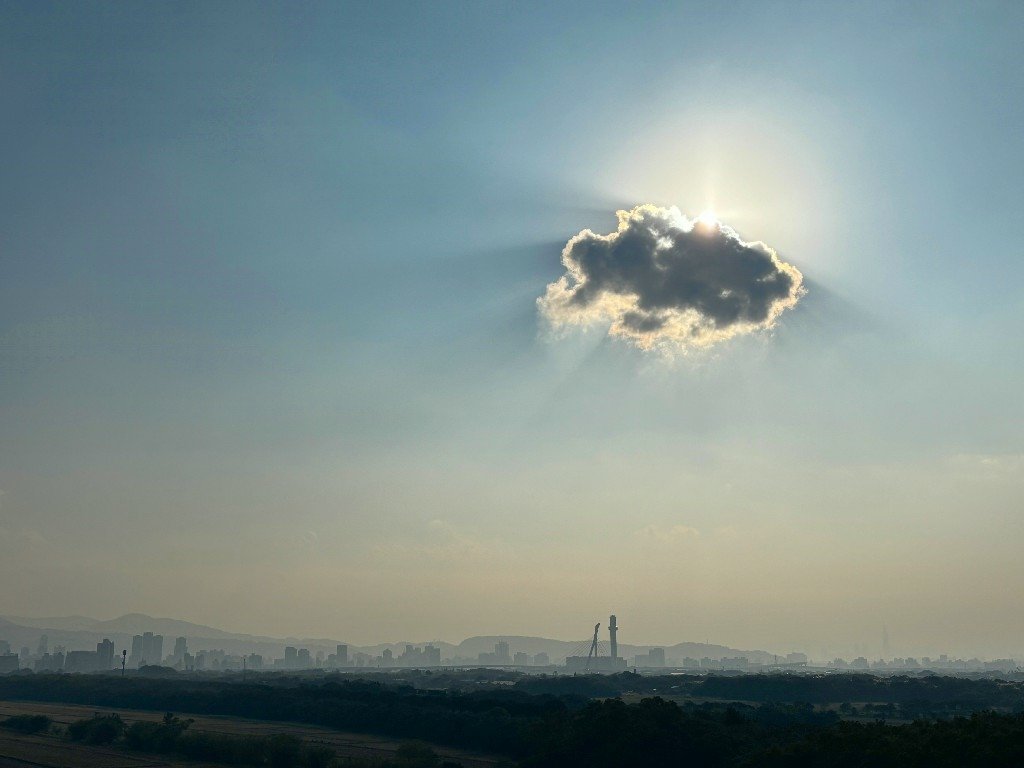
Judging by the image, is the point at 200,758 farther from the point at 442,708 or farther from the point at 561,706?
the point at 561,706

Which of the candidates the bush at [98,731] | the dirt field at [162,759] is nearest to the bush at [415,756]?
the dirt field at [162,759]

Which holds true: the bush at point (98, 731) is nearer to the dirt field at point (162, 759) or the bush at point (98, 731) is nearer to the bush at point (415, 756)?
the dirt field at point (162, 759)

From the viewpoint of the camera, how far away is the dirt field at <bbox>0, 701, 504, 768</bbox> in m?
78.1

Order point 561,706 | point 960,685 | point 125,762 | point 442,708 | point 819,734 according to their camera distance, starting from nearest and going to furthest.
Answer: point 819,734 → point 125,762 → point 561,706 → point 442,708 → point 960,685

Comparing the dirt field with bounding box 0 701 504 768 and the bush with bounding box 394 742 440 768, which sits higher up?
the bush with bounding box 394 742 440 768

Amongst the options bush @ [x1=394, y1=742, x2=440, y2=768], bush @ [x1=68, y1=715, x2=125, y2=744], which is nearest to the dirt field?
bush @ [x1=68, y1=715, x2=125, y2=744]

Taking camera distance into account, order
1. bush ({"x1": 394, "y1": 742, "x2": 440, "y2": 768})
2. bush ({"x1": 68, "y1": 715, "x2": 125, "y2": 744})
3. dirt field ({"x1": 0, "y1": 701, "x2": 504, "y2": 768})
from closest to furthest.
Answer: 1. bush ({"x1": 394, "y1": 742, "x2": 440, "y2": 768})
2. dirt field ({"x1": 0, "y1": 701, "x2": 504, "y2": 768})
3. bush ({"x1": 68, "y1": 715, "x2": 125, "y2": 744})

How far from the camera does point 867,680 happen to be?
183750 millimetres

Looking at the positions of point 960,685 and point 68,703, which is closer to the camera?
point 68,703

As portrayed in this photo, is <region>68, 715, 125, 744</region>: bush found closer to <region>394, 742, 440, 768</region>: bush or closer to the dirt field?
the dirt field

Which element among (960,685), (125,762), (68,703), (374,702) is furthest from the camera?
(960,685)

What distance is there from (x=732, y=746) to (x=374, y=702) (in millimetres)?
66189

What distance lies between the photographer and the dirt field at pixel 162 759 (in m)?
78.1

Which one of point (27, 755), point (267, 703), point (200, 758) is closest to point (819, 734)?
point (200, 758)
